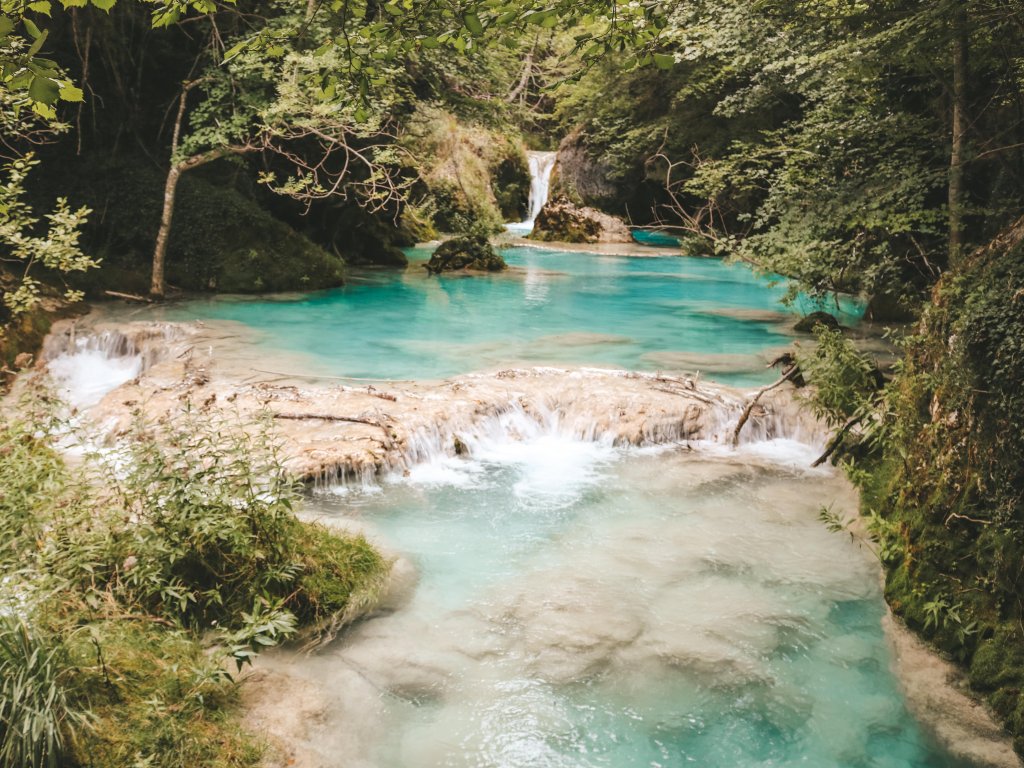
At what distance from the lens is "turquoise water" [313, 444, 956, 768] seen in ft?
13.2

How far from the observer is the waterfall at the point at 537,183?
117ft

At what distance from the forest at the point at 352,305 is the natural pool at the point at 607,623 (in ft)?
0.60

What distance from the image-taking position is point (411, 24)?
3.54 m

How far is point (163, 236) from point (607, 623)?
13.0m

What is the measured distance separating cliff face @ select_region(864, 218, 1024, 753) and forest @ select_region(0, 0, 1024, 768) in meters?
0.02

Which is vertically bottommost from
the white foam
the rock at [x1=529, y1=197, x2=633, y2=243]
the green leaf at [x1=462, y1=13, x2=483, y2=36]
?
the white foam

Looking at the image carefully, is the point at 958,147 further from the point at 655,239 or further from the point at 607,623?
the point at 655,239

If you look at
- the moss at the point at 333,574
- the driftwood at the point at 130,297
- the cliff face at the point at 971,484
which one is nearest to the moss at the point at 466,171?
the driftwood at the point at 130,297

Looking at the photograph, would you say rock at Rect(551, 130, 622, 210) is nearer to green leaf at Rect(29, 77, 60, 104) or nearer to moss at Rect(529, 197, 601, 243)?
moss at Rect(529, 197, 601, 243)

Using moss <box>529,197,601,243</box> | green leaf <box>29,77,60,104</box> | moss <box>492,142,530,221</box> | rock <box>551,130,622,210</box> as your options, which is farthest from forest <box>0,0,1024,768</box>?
moss <box>492,142,530,221</box>

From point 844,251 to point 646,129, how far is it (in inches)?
620

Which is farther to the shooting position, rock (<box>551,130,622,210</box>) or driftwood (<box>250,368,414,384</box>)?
rock (<box>551,130,622,210</box>)

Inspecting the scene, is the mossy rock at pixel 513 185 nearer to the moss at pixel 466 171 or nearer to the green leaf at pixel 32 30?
the moss at pixel 466 171

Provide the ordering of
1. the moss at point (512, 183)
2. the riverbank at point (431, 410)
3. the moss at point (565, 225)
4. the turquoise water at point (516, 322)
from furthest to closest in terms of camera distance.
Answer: the moss at point (512, 183)
the moss at point (565, 225)
the turquoise water at point (516, 322)
the riverbank at point (431, 410)
